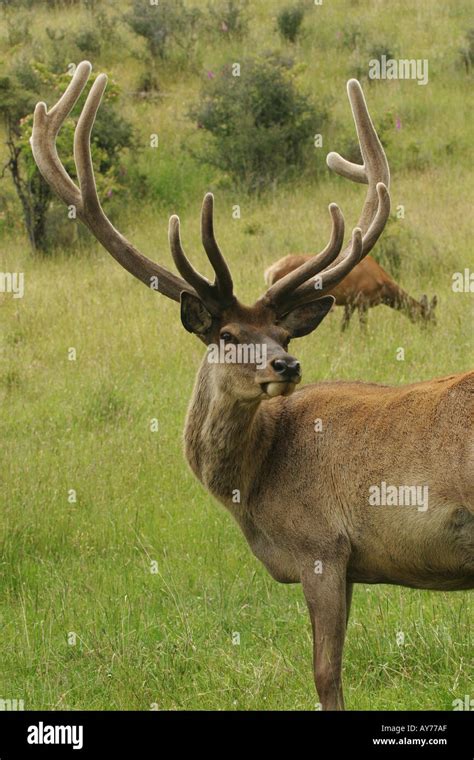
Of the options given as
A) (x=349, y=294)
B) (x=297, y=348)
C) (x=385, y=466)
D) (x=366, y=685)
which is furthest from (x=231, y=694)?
(x=349, y=294)

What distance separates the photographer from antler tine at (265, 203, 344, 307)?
5277 mm

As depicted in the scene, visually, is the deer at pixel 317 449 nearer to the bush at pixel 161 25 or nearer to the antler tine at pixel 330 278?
the antler tine at pixel 330 278

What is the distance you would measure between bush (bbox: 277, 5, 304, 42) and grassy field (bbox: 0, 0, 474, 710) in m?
6.71

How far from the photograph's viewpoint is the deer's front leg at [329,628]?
479cm

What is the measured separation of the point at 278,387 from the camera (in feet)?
15.9

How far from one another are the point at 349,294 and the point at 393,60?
9.84m

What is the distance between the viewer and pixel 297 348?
33.3ft

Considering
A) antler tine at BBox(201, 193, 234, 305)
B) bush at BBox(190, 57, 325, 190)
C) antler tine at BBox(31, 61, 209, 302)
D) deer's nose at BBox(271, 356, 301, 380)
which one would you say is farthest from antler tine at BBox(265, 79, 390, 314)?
bush at BBox(190, 57, 325, 190)

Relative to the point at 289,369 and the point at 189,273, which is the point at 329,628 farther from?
the point at 189,273

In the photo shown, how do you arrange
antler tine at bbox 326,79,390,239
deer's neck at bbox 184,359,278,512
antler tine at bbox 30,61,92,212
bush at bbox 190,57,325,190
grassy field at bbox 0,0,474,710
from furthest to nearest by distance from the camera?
bush at bbox 190,57,325,190 → antler tine at bbox 326,79,390,239 → antler tine at bbox 30,61,92,212 → grassy field at bbox 0,0,474,710 → deer's neck at bbox 184,359,278,512

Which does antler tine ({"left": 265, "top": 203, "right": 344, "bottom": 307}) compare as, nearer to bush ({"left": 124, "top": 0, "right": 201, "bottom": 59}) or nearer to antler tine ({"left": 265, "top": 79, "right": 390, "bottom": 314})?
antler tine ({"left": 265, "top": 79, "right": 390, "bottom": 314})

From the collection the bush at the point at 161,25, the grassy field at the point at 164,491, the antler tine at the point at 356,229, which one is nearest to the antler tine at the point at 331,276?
the antler tine at the point at 356,229

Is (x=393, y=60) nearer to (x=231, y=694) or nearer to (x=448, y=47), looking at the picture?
(x=448, y=47)

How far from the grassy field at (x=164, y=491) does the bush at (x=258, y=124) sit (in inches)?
19.5
